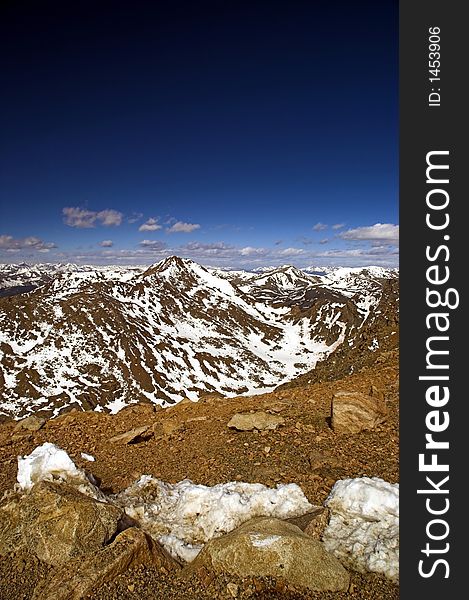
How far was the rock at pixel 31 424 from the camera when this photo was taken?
1384 centimetres

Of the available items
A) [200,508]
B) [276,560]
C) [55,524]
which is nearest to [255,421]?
[200,508]

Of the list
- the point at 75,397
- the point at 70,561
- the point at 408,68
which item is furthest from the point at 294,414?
the point at 75,397

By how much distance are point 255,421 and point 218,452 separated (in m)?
1.70

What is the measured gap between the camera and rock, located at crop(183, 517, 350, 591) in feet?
16.7

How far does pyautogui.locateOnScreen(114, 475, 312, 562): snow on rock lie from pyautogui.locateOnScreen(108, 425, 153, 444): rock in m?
3.62

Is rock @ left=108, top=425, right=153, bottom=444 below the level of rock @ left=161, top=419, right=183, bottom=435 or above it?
below

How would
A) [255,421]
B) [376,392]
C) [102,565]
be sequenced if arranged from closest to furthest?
1. [102,565]
2. [255,421]
3. [376,392]

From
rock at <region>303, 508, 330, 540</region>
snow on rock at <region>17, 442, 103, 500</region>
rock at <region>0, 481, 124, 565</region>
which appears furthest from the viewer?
snow on rock at <region>17, 442, 103, 500</region>

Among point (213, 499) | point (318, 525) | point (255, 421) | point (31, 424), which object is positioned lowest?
point (31, 424)

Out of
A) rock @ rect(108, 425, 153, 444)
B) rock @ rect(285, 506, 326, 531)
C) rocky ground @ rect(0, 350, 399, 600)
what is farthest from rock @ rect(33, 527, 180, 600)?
rock @ rect(108, 425, 153, 444)

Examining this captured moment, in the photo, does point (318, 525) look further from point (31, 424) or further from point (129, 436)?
point (31, 424)

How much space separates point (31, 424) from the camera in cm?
1404

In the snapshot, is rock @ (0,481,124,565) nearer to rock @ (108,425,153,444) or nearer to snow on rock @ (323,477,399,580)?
snow on rock @ (323,477,399,580)

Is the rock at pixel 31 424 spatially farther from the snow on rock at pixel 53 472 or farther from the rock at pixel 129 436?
the snow on rock at pixel 53 472
